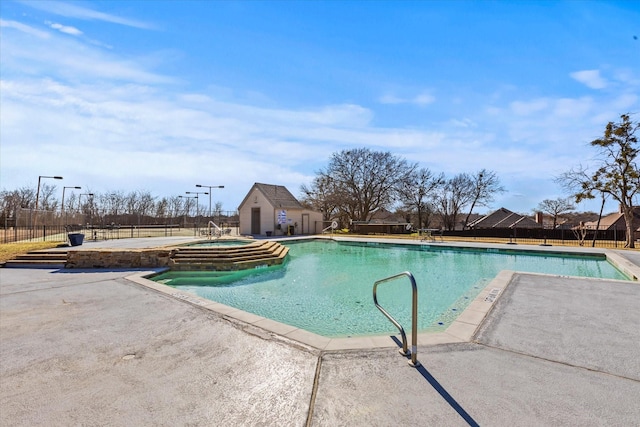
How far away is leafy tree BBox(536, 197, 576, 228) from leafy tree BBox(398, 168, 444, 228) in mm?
19387

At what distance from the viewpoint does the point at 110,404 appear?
2473 mm

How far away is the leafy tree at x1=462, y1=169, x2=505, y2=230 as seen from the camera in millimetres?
36250

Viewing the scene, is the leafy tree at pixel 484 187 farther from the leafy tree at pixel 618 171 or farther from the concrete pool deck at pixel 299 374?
the concrete pool deck at pixel 299 374

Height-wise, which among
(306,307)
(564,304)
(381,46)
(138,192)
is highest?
(381,46)

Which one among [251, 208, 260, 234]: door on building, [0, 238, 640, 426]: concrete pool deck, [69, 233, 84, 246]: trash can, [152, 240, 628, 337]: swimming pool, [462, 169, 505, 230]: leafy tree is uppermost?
[462, 169, 505, 230]: leafy tree

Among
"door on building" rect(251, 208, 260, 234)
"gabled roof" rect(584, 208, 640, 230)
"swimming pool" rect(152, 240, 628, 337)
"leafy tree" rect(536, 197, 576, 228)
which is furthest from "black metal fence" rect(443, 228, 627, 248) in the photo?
"leafy tree" rect(536, 197, 576, 228)

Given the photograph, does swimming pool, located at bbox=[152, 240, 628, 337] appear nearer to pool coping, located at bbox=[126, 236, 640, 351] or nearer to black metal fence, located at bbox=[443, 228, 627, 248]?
pool coping, located at bbox=[126, 236, 640, 351]

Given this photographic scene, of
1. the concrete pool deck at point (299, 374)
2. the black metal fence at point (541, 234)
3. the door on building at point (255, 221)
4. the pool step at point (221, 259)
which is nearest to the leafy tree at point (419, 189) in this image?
the black metal fence at point (541, 234)

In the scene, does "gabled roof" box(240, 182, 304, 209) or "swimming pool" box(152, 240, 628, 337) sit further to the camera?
"gabled roof" box(240, 182, 304, 209)

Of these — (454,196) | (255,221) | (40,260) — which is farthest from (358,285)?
(454,196)

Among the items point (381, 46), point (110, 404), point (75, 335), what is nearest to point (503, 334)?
point (110, 404)

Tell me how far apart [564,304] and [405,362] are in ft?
12.7

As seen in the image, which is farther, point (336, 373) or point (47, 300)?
point (47, 300)

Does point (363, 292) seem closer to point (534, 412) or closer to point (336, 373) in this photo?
point (336, 373)
